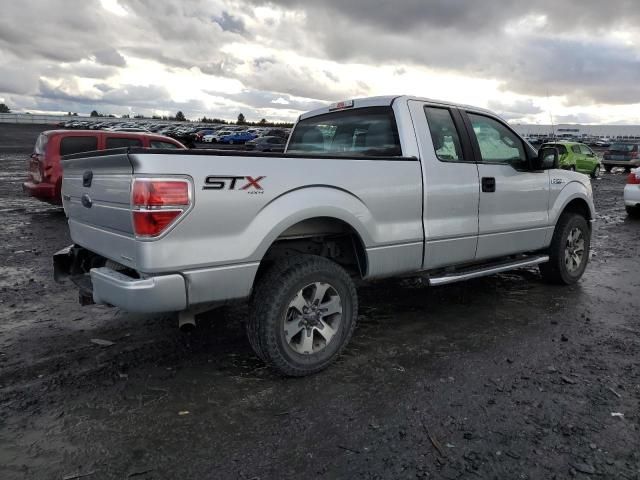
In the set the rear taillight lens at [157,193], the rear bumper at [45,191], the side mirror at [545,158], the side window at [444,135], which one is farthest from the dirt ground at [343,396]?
the rear bumper at [45,191]

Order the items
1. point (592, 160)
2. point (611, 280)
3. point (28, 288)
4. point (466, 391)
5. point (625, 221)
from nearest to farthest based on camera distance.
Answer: point (466, 391), point (28, 288), point (611, 280), point (625, 221), point (592, 160)

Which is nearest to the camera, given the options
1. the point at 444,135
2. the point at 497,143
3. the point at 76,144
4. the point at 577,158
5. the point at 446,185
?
the point at 446,185

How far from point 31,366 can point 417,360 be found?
2.87 metres

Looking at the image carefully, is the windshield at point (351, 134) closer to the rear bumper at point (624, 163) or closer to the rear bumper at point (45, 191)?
the rear bumper at point (45, 191)

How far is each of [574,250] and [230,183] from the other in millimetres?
4666

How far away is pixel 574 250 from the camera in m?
6.00

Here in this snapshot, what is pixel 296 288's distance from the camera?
3434mm

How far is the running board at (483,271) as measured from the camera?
4.31 meters

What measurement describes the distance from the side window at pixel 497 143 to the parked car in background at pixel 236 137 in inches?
1876

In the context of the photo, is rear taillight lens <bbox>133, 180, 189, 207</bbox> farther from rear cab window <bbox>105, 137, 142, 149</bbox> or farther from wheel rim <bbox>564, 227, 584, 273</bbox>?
rear cab window <bbox>105, 137, 142, 149</bbox>

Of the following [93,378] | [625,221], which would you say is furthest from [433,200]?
[625,221]

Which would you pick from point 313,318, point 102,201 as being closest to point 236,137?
point 102,201

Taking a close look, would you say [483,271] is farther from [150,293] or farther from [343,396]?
[150,293]

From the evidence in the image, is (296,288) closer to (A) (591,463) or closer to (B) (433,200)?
(B) (433,200)
